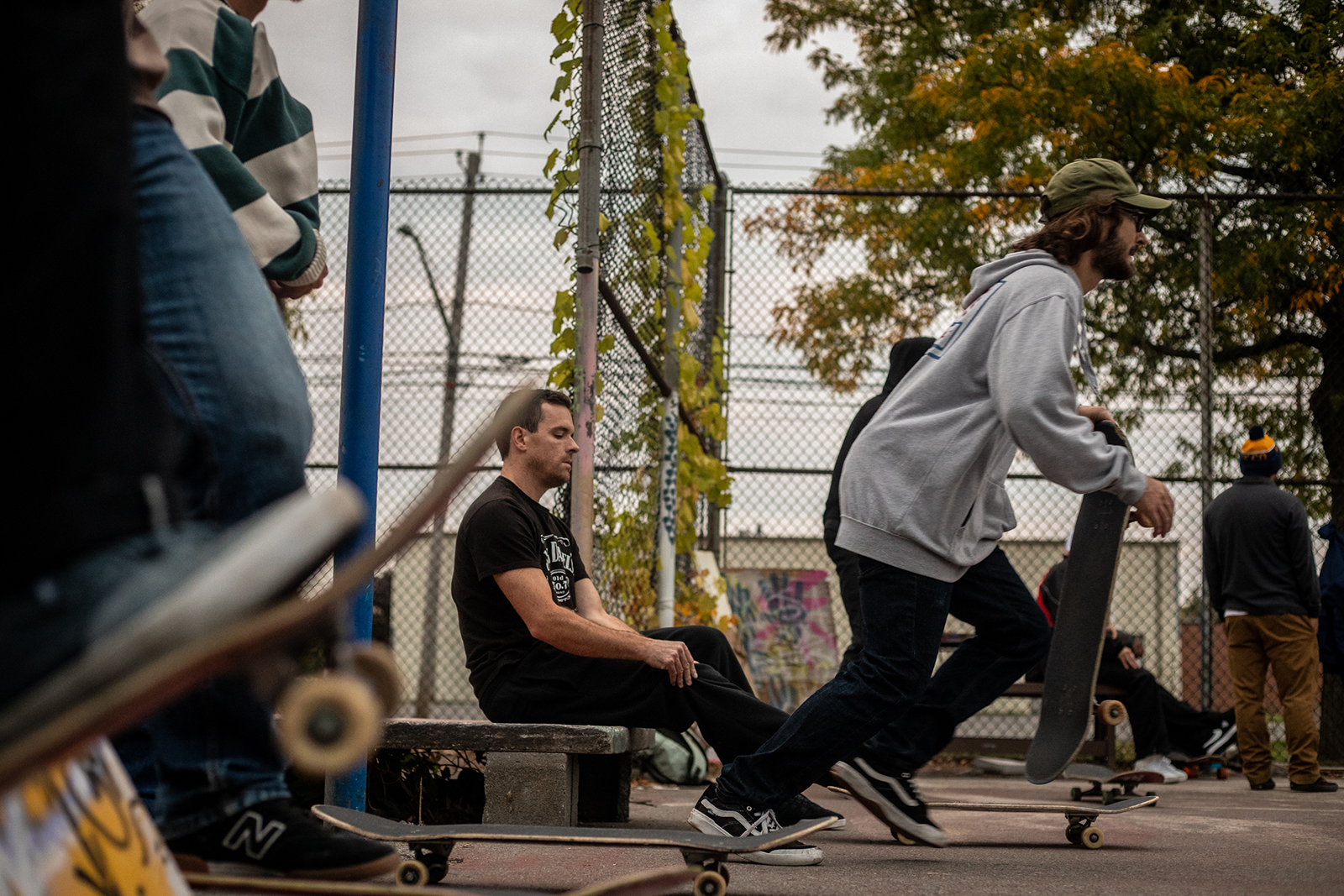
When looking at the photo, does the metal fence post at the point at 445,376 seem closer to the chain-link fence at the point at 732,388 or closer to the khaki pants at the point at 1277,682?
the chain-link fence at the point at 732,388

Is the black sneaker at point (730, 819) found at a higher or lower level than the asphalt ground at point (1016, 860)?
higher

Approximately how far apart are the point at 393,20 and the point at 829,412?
5.97 metres

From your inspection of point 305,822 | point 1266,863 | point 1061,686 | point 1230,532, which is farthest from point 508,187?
point 305,822

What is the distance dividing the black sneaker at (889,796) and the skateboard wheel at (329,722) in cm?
300

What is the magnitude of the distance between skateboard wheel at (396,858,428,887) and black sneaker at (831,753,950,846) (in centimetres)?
150

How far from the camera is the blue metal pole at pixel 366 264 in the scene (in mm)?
2998

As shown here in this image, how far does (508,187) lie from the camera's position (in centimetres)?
923

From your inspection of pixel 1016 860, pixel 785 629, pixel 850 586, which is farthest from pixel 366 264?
Answer: pixel 785 629

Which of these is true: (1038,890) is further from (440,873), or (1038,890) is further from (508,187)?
(508,187)

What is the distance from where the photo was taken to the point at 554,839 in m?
2.59

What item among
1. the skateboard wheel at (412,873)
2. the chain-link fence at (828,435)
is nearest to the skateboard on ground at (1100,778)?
the chain-link fence at (828,435)

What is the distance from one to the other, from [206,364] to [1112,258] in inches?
117

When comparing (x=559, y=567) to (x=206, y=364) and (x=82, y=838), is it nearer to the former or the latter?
(x=206, y=364)

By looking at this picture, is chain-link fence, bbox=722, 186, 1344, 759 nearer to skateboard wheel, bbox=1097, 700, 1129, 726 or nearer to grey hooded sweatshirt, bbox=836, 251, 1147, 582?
skateboard wheel, bbox=1097, 700, 1129, 726
